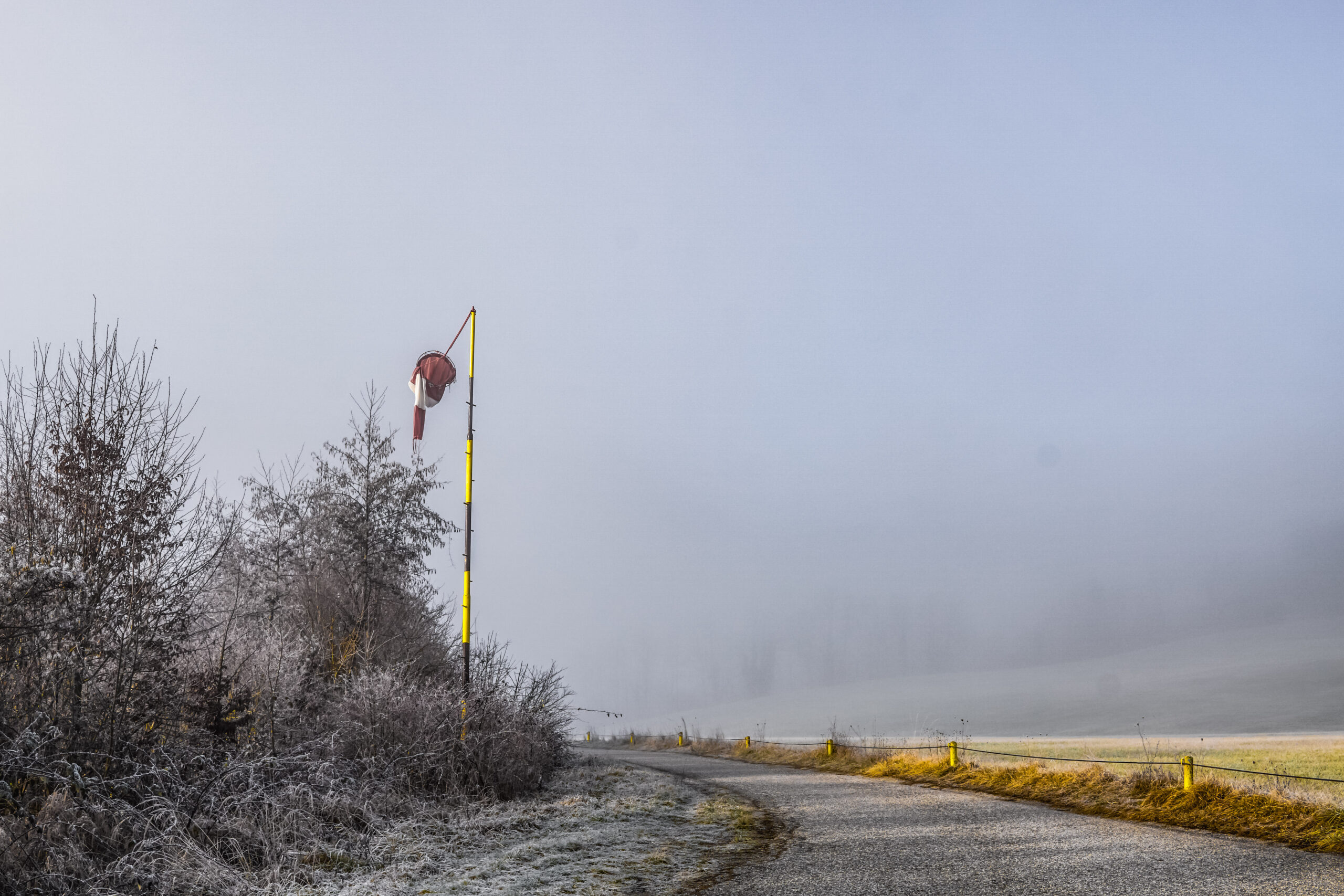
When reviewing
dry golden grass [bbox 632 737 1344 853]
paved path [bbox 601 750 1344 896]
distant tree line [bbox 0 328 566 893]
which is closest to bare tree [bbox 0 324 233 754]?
distant tree line [bbox 0 328 566 893]

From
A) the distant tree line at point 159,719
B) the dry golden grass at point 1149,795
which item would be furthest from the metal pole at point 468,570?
the dry golden grass at point 1149,795

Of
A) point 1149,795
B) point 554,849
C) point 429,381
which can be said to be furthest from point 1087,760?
point 429,381

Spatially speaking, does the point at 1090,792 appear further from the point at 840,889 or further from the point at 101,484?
the point at 101,484

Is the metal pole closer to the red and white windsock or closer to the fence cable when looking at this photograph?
Answer: the red and white windsock

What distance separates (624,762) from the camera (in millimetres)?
23562

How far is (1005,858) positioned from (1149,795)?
4684 mm

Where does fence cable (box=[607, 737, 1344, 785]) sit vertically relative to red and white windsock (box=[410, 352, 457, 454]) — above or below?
below

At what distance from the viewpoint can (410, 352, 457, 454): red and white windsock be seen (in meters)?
15.2

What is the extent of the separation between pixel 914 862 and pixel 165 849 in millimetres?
7263

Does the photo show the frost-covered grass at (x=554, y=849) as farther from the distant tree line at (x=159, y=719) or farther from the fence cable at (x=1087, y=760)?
the fence cable at (x=1087, y=760)

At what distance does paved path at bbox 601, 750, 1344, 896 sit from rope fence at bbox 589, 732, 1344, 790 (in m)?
1.66

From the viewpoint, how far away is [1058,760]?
1509cm

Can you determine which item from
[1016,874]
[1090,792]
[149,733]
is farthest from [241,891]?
[1090,792]

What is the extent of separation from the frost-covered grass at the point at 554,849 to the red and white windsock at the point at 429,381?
7085mm
